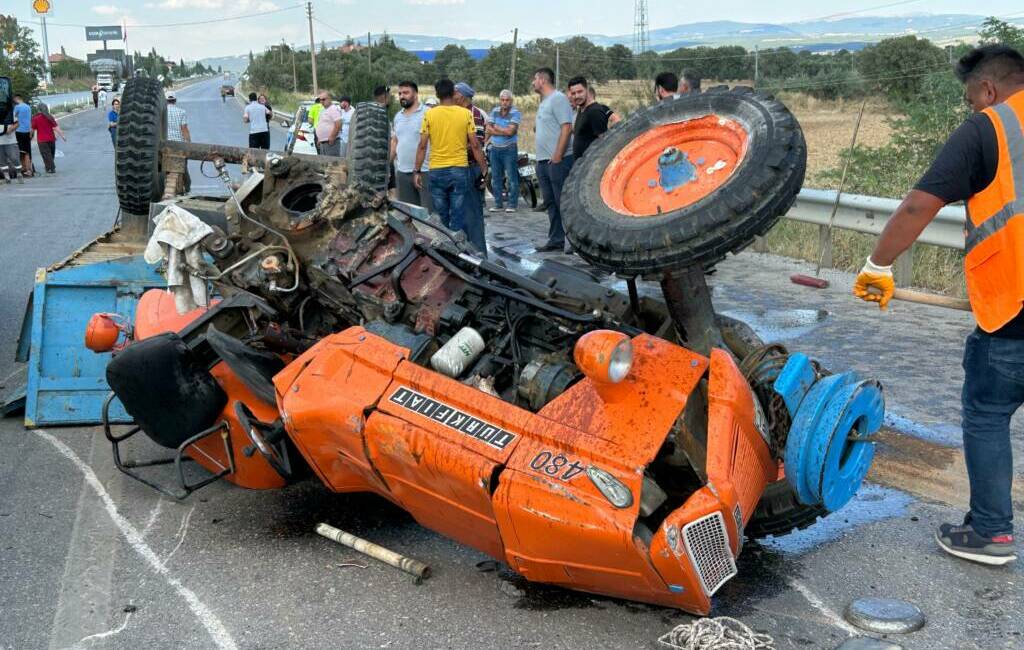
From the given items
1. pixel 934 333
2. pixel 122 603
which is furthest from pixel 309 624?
pixel 934 333

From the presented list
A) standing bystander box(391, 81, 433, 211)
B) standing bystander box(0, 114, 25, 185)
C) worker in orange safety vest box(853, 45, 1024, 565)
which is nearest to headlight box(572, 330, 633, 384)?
worker in orange safety vest box(853, 45, 1024, 565)

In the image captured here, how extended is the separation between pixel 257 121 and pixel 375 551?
1672 centimetres

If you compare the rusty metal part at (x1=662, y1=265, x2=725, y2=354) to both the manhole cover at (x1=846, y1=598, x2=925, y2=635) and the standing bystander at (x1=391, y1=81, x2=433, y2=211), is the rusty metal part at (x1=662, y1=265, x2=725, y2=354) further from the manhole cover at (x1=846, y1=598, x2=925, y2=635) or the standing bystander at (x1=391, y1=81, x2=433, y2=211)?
the standing bystander at (x1=391, y1=81, x2=433, y2=211)

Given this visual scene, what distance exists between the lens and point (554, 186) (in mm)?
10250

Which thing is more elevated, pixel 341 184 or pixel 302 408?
pixel 341 184

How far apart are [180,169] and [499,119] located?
19.1 ft

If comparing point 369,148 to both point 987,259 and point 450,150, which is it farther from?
point 987,259

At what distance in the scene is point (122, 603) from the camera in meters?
3.77

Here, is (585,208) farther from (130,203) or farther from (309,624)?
(130,203)

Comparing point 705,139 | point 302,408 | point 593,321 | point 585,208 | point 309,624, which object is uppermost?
point 705,139

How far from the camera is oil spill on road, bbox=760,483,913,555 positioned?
413 cm

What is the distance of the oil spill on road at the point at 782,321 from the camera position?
697cm

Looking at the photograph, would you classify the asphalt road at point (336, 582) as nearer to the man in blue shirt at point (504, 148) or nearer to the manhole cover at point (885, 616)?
the manhole cover at point (885, 616)

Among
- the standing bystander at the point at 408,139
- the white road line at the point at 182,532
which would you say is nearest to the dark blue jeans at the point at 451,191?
the standing bystander at the point at 408,139
